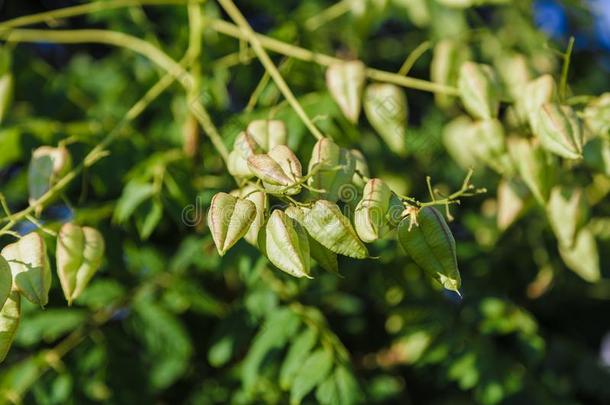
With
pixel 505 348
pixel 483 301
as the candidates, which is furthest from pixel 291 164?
pixel 505 348

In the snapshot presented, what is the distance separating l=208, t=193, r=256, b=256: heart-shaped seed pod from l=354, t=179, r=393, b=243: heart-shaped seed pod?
0.18m

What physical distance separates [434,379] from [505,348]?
1.02ft

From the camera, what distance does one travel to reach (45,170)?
72.8 inches

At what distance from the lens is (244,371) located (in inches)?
84.4

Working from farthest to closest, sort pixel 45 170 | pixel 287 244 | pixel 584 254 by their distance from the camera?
pixel 584 254 < pixel 45 170 < pixel 287 244

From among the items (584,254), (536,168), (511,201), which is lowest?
(584,254)

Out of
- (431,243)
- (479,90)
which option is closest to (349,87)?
(479,90)

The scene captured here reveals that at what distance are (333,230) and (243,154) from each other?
306mm

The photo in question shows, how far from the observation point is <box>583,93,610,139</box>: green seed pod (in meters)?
1.87

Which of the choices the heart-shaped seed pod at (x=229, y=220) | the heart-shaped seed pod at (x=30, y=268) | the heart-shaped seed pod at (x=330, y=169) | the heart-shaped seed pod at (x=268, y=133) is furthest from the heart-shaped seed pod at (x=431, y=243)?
the heart-shaped seed pod at (x=30, y=268)

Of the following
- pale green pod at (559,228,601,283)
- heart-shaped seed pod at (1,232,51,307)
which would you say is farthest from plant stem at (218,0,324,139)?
pale green pod at (559,228,601,283)

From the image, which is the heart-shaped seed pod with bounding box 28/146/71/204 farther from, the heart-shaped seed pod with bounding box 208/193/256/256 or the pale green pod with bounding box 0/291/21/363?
the heart-shaped seed pod with bounding box 208/193/256/256

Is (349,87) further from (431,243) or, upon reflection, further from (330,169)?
(431,243)

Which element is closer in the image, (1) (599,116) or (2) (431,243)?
(2) (431,243)
